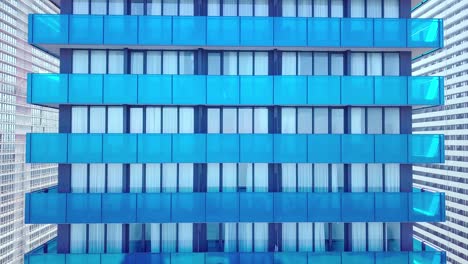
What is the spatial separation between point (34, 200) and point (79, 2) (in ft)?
31.9

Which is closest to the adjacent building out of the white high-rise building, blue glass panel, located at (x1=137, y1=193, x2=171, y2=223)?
blue glass panel, located at (x1=137, y1=193, x2=171, y2=223)

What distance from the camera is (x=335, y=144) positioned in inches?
666

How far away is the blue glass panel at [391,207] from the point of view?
55.3ft

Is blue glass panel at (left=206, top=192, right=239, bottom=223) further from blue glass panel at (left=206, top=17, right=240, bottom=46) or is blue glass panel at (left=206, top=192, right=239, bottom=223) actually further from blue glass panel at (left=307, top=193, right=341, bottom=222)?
blue glass panel at (left=206, top=17, right=240, bottom=46)

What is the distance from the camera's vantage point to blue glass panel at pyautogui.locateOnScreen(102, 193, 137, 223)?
16422 mm

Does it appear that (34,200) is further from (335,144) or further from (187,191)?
(335,144)

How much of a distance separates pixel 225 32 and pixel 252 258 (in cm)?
1054

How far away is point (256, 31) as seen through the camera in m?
16.9

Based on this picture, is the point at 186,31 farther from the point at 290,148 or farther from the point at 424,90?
the point at 424,90

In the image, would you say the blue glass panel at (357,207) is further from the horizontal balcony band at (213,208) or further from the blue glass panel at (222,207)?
the blue glass panel at (222,207)

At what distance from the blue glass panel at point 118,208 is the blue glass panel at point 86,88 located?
4412 mm

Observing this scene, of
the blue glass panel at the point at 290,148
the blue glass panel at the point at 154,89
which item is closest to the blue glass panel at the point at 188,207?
the blue glass panel at the point at 290,148

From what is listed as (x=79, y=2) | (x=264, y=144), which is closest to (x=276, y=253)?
(x=264, y=144)

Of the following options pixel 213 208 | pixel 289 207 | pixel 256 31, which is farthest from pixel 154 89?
pixel 289 207
